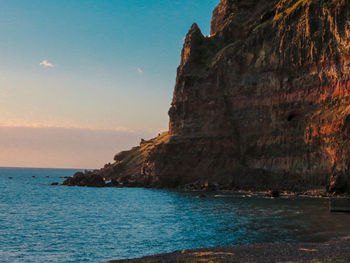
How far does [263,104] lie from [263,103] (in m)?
0.30

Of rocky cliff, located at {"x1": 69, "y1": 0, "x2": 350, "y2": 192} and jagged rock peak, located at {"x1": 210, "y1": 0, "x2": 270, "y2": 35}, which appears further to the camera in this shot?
jagged rock peak, located at {"x1": 210, "y1": 0, "x2": 270, "y2": 35}

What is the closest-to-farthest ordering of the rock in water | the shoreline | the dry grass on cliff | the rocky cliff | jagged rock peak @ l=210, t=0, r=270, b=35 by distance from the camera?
the shoreline < the rocky cliff < jagged rock peak @ l=210, t=0, r=270, b=35 < the rock in water < the dry grass on cliff

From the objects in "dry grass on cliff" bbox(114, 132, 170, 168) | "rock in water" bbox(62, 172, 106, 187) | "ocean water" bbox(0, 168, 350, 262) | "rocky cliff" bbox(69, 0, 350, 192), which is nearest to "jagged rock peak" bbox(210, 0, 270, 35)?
"rocky cliff" bbox(69, 0, 350, 192)

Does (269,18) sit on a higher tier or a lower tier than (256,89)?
higher

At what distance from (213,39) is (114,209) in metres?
85.8

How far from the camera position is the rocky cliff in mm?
Result: 88181

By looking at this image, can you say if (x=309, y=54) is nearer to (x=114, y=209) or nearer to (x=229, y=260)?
(x=114, y=209)

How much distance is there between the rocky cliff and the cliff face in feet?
0.89

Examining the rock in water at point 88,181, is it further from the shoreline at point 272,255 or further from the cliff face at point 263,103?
the shoreline at point 272,255

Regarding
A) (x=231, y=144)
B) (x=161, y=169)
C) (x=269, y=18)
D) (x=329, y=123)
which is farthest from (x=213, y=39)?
(x=329, y=123)

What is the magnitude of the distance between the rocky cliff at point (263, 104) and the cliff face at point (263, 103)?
272 mm

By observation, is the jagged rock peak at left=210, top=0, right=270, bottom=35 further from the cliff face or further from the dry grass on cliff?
the dry grass on cliff

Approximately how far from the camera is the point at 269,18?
116125 mm

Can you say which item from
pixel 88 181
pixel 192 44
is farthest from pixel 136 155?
pixel 192 44
